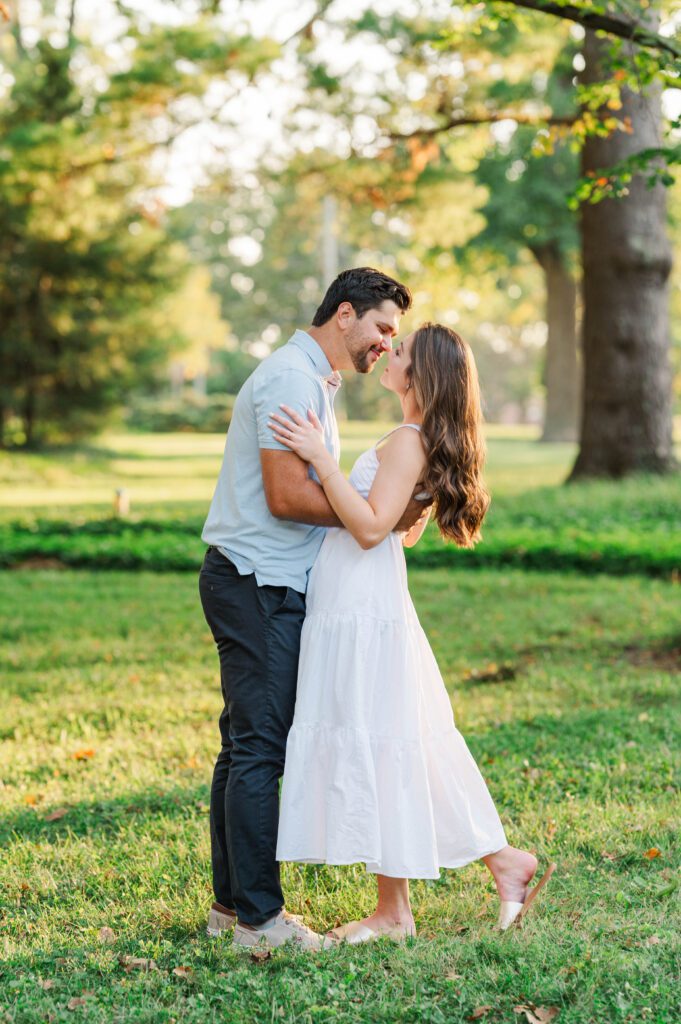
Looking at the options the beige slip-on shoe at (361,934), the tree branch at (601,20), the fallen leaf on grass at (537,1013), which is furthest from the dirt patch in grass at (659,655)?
the fallen leaf on grass at (537,1013)

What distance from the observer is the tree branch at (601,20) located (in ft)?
18.4

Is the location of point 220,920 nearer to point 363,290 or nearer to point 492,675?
point 363,290

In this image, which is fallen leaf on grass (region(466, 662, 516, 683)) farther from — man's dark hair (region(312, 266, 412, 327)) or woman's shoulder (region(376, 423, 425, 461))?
man's dark hair (region(312, 266, 412, 327))

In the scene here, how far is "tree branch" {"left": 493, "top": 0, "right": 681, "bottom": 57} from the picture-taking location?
560 cm

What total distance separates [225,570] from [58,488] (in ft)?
60.0

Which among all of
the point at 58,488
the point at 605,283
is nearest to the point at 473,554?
the point at 605,283

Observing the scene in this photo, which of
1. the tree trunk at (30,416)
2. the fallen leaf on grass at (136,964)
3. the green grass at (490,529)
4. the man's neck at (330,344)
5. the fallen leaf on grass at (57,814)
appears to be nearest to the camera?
the fallen leaf on grass at (136,964)

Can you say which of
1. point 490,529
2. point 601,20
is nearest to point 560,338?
point 490,529

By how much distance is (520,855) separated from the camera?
385 cm

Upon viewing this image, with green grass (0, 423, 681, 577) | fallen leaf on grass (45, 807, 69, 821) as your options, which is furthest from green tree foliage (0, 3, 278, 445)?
fallen leaf on grass (45, 807, 69, 821)

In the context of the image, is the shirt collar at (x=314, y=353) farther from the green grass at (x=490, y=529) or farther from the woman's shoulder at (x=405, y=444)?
the green grass at (x=490, y=529)

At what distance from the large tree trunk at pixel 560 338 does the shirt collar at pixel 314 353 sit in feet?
107

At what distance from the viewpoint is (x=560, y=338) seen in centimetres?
3572

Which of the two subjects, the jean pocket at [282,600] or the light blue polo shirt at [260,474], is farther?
the jean pocket at [282,600]
